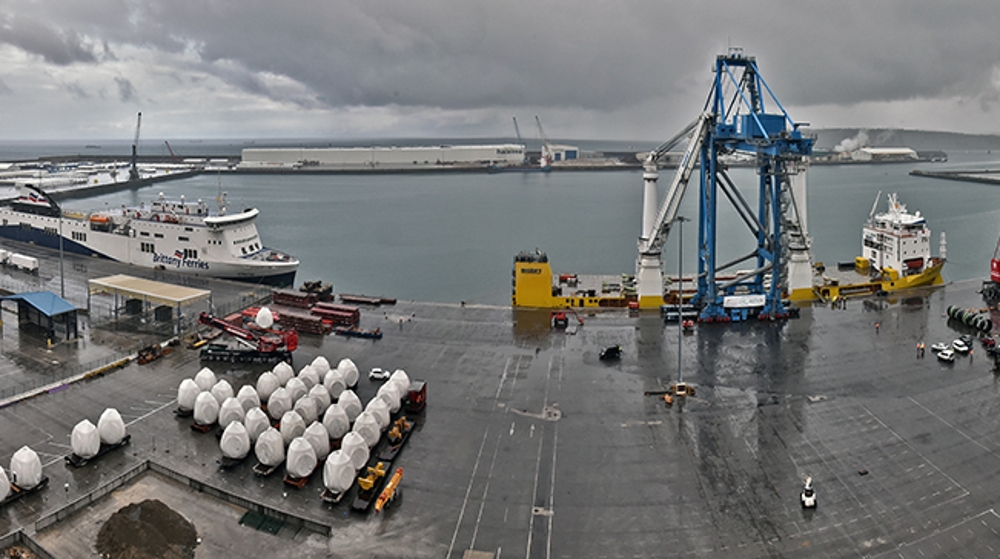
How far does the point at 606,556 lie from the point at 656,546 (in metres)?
1.87

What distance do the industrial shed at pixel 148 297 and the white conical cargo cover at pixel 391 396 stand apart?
60.9 feet

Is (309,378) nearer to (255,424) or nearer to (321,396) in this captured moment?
(321,396)

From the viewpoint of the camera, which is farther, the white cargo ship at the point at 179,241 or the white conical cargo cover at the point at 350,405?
the white cargo ship at the point at 179,241

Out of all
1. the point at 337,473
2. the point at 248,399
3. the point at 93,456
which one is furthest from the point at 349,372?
the point at 93,456

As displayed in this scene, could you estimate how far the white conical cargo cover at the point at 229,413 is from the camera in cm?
3047

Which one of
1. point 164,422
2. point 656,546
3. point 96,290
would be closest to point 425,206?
point 96,290

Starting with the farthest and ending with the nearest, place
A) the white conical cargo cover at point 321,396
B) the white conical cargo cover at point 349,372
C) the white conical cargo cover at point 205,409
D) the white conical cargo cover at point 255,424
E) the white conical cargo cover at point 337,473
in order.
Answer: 1. the white conical cargo cover at point 349,372
2. the white conical cargo cover at point 321,396
3. the white conical cargo cover at point 205,409
4. the white conical cargo cover at point 255,424
5. the white conical cargo cover at point 337,473

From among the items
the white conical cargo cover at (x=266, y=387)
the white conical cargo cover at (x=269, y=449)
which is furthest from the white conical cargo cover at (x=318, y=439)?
the white conical cargo cover at (x=266, y=387)

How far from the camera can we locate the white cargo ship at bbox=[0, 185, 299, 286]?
62344mm

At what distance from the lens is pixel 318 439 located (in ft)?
90.8

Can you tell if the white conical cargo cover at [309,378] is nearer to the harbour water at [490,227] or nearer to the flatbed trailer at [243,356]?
the flatbed trailer at [243,356]

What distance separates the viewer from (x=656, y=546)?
2327cm

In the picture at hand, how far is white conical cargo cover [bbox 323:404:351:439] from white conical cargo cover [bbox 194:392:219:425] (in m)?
5.56

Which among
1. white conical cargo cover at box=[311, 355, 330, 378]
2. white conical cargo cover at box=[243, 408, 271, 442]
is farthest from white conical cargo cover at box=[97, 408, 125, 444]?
white conical cargo cover at box=[311, 355, 330, 378]
